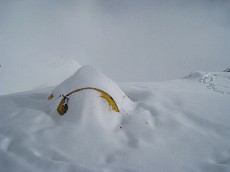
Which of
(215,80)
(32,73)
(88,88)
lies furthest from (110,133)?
(32,73)

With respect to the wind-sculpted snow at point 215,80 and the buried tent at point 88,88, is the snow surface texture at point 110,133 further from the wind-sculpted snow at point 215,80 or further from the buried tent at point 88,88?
the wind-sculpted snow at point 215,80

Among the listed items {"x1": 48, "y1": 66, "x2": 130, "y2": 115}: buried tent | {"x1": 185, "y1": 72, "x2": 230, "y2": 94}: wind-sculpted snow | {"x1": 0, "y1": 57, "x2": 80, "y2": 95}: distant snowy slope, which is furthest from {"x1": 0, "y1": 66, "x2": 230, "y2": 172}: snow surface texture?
{"x1": 0, "y1": 57, "x2": 80, "y2": 95}: distant snowy slope

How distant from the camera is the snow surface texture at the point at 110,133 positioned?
248cm

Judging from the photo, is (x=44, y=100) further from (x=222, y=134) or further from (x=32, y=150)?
(x=222, y=134)

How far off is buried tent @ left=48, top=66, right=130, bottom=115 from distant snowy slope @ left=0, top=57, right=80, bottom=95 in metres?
10.8

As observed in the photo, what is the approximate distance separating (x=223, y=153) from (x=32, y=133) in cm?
261

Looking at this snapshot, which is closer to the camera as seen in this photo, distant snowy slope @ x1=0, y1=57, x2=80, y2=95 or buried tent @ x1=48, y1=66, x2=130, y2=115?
buried tent @ x1=48, y1=66, x2=130, y2=115

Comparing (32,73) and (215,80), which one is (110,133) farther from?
(32,73)

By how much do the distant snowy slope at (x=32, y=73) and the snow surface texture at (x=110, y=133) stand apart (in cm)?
1112

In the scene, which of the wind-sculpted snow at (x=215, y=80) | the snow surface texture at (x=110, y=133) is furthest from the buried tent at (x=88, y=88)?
the wind-sculpted snow at (x=215, y=80)

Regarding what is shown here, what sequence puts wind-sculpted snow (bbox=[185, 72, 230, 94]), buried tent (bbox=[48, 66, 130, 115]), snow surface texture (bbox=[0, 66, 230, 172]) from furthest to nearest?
wind-sculpted snow (bbox=[185, 72, 230, 94])
buried tent (bbox=[48, 66, 130, 115])
snow surface texture (bbox=[0, 66, 230, 172])

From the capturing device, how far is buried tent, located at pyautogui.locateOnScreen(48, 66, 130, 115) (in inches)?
144

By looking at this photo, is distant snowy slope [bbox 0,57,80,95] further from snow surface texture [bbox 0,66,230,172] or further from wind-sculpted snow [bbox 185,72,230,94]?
wind-sculpted snow [bbox 185,72,230,94]

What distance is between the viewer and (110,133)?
10.3ft
